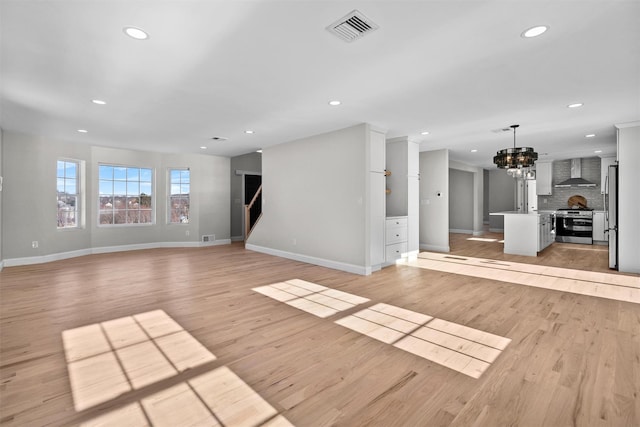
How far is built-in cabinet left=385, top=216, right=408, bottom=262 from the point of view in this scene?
579cm

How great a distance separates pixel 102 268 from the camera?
561 cm

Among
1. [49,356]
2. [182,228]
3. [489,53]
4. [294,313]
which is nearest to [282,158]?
[182,228]

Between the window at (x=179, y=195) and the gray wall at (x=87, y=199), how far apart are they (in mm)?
155

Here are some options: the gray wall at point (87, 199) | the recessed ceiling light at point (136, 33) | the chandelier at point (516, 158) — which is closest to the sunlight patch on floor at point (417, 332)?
the recessed ceiling light at point (136, 33)

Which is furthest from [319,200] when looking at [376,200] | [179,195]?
[179,195]

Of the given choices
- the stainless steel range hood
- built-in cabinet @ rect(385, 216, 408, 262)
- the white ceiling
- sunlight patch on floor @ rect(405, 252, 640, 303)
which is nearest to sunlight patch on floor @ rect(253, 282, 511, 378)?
built-in cabinet @ rect(385, 216, 408, 262)

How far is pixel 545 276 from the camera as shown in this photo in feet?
16.4

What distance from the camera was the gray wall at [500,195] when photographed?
11563mm

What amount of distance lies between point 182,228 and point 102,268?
2.85 metres

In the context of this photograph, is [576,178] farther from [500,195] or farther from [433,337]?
[433,337]

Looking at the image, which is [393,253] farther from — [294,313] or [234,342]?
[234,342]

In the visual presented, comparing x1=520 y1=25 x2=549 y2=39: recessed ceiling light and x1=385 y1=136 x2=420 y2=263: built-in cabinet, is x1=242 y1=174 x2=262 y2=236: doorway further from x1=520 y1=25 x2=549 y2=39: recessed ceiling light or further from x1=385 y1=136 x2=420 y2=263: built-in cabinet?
x1=520 y1=25 x2=549 y2=39: recessed ceiling light

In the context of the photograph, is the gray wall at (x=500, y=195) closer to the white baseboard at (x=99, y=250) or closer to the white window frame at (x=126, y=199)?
the white baseboard at (x=99, y=250)

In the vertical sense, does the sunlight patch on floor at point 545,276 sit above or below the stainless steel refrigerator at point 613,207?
below
